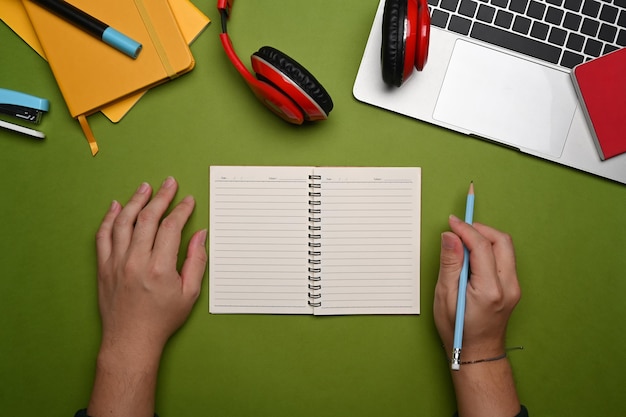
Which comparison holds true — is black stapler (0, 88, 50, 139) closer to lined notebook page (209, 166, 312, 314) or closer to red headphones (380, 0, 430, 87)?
lined notebook page (209, 166, 312, 314)

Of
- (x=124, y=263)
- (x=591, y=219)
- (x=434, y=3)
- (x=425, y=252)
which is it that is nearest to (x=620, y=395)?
(x=591, y=219)

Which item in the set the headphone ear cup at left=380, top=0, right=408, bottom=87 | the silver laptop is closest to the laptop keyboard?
the silver laptop

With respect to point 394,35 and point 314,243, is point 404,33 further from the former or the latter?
point 314,243

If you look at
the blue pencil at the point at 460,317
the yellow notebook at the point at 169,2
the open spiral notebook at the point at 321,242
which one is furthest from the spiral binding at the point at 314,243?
the yellow notebook at the point at 169,2

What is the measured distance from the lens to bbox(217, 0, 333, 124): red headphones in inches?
30.9

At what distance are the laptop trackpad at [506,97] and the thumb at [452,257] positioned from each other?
0.66 feet

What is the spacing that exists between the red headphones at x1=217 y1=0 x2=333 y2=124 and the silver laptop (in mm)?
131

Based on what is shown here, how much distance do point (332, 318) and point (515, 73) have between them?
1.75 feet

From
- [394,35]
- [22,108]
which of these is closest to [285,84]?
[394,35]

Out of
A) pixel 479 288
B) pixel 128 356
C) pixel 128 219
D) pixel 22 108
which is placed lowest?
pixel 128 356

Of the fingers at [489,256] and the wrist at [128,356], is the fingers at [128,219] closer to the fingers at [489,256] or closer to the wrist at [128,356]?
the wrist at [128,356]

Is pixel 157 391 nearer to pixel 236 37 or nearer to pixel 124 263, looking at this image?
pixel 124 263

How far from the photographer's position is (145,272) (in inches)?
33.8

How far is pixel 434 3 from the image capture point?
862 mm
